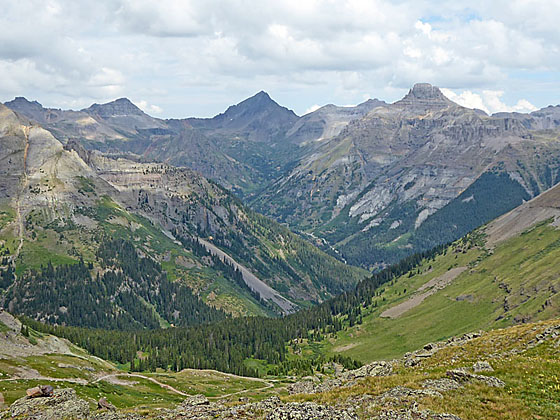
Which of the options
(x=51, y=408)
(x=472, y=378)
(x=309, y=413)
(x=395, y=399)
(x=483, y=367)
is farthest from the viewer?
(x=51, y=408)

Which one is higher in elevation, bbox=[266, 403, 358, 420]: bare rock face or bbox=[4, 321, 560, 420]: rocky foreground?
bbox=[266, 403, 358, 420]: bare rock face

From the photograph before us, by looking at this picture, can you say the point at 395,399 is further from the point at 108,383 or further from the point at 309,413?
the point at 108,383

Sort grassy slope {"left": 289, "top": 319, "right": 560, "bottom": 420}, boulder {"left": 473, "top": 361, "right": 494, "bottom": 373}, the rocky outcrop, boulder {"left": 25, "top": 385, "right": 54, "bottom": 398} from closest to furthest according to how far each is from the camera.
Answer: grassy slope {"left": 289, "top": 319, "right": 560, "bottom": 420}, the rocky outcrop, boulder {"left": 473, "top": 361, "right": 494, "bottom": 373}, boulder {"left": 25, "top": 385, "right": 54, "bottom": 398}

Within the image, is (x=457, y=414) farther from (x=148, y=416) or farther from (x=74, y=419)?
(x=74, y=419)

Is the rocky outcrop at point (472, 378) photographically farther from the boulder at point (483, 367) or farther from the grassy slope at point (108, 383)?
the grassy slope at point (108, 383)

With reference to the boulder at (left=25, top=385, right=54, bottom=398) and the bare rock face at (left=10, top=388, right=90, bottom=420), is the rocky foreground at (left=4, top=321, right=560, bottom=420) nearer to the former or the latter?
the bare rock face at (left=10, top=388, right=90, bottom=420)

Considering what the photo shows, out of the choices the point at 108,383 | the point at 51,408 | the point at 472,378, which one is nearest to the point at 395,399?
the point at 472,378

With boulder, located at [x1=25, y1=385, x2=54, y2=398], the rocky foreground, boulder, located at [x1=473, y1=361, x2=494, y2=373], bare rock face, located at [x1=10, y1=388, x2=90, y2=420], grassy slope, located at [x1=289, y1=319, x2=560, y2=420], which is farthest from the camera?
boulder, located at [x1=25, y1=385, x2=54, y2=398]

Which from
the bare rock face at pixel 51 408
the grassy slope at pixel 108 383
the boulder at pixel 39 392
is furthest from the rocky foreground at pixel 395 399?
the grassy slope at pixel 108 383

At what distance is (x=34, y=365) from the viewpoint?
10531 centimetres

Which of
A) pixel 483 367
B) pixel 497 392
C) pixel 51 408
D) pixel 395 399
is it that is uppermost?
pixel 51 408

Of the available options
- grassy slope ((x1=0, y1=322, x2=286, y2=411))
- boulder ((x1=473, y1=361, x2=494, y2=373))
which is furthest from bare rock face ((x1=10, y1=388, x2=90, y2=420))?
boulder ((x1=473, y1=361, x2=494, y2=373))

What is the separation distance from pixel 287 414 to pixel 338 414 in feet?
18.4

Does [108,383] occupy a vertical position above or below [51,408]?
below
